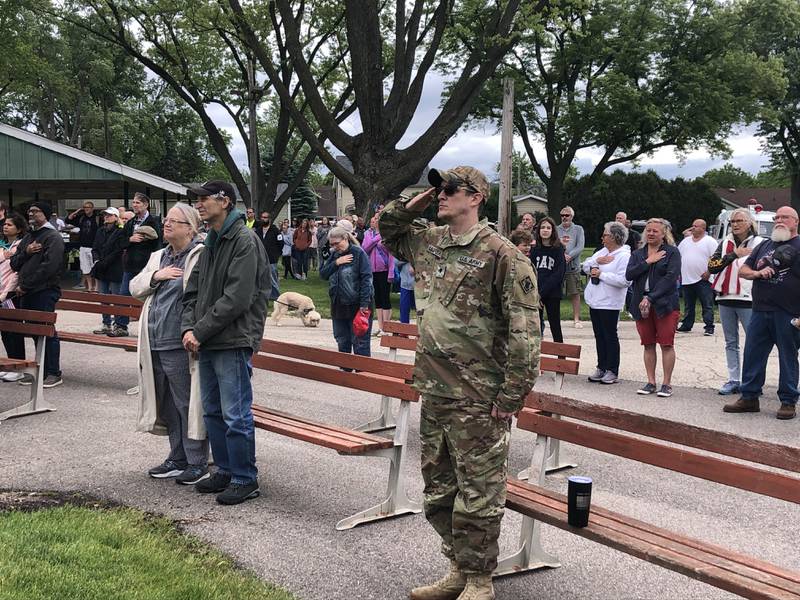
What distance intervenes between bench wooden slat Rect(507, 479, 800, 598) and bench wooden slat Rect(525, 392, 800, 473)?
41 cm

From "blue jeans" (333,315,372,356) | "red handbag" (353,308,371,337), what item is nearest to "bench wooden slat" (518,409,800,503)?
"red handbag" (353,308,371,337)

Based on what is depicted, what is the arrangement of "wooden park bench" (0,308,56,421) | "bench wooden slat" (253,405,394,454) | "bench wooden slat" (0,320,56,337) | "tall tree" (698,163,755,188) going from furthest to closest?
"tall tree" (698,163,755,188), "bench wooden slat" (0,320,56,337), "wooden park bench" (0,308,56,421), "bench wooden slat" (253,405,394,454)

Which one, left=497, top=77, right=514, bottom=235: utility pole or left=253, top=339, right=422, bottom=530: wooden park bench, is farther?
left=497, top=77, right=514, bottom=235: utility pole

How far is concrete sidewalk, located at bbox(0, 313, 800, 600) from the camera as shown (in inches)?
156

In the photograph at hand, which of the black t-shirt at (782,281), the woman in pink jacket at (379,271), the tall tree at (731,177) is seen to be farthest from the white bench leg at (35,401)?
the tall tree at (731,177)

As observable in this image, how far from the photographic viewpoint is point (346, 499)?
5086 millimetres

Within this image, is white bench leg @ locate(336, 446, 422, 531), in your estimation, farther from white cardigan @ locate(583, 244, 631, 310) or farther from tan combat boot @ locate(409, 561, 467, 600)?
white cardigan @ locate(583, 244, 631, 310)

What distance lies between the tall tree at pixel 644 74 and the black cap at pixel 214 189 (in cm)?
2591

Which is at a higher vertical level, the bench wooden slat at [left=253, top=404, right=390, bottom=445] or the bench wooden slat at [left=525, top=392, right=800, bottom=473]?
the bench wooden slat at [left=525, top=392, right=800, bottom=473]

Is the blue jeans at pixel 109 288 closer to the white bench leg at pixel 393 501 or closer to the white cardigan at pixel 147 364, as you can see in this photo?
the white cardigan at pixel 147 364

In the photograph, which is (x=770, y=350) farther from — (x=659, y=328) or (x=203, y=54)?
(x=203, y=54)

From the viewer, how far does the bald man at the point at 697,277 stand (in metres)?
13.2

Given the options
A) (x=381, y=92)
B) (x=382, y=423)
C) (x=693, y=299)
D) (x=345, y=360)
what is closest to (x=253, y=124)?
(x=381, y=92)

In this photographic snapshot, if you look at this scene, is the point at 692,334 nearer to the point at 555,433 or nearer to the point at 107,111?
the point at 555,433
